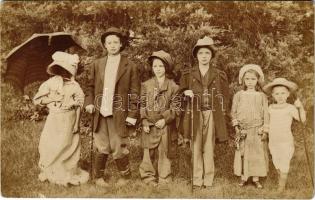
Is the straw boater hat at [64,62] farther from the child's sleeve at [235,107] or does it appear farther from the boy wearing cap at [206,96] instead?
the child's sleeve at [235,107]

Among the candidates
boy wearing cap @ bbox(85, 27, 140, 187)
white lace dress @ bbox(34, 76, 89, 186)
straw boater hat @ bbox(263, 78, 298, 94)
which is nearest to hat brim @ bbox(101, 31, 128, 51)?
boy wearing cap @ bbox(85, 27, 140, 187)

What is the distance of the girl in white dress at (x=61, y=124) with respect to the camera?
5.17 m

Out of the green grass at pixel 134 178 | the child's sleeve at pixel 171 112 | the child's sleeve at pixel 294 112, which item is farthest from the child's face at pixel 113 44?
the child's sleeve at pixel 294 112

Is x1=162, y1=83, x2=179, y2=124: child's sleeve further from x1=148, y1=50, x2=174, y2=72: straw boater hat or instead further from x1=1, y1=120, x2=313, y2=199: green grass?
x1=1, y1=120, x2=313, y2=199: green grass

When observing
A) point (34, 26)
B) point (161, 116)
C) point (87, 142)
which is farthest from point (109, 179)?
point (34, 26)

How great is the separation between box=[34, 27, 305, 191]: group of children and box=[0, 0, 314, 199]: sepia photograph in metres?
0.01

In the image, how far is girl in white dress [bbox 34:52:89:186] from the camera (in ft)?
17.0

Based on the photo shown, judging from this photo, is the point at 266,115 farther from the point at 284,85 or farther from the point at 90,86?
the point at 90,86

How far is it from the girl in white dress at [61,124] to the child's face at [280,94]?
2.04 metres

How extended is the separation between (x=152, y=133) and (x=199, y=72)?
81 centimetres

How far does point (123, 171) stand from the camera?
5129mm

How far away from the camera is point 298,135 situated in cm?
514

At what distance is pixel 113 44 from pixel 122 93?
0.53 metres

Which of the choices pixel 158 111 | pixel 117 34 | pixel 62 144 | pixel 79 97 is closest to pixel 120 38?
pixel 117 34
